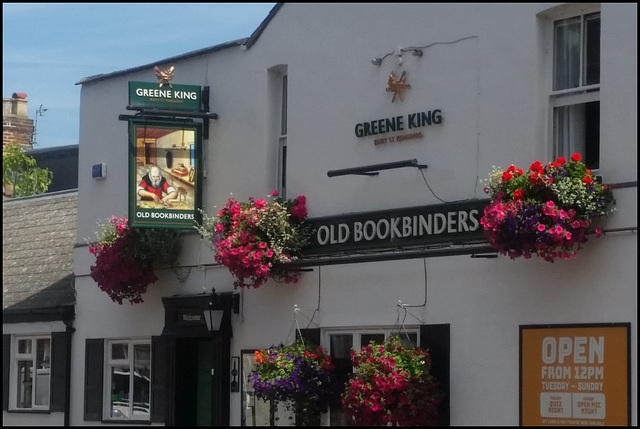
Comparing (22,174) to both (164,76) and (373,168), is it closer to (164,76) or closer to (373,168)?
(164,76)

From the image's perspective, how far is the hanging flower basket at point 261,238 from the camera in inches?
677

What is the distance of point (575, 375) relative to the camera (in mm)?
14242

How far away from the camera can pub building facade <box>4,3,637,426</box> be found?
14.3m

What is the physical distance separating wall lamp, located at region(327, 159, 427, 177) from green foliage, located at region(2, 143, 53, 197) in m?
16.6

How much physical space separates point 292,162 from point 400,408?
14.4 feet

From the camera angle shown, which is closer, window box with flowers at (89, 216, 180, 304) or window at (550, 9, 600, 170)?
window at (550, 9, 600, 170)

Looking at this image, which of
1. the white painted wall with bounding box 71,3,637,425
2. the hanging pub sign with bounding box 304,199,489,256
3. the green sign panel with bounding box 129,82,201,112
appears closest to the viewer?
the white painted wall with bounding box 71,3,637,425

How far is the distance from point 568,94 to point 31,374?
38.0 feet

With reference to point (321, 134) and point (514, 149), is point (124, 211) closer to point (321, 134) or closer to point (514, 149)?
point (321, 134)

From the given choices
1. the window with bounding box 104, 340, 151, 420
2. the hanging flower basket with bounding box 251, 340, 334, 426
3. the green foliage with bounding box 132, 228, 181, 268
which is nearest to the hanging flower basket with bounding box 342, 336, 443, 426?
the hanging flower basket with bounding box 251, 340, 334, 426

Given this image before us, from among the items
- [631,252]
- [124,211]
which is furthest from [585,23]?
[124,211]

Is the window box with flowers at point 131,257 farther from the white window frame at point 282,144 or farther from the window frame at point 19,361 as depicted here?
the window frame at point 19,361

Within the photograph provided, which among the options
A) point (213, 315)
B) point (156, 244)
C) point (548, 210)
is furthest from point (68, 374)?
point (548, 210)

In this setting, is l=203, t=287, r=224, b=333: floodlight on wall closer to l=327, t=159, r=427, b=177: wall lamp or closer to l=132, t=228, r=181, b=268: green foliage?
l=132, t=228, r=181, b=268: green foliage
